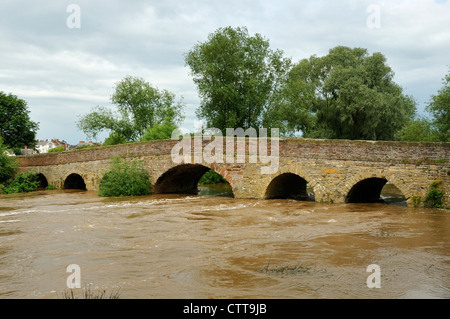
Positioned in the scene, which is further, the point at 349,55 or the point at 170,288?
the point at 349,55

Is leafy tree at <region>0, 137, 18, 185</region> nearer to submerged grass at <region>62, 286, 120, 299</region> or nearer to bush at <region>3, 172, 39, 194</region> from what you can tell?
bush at <region>3, 172, 39, 194</region>

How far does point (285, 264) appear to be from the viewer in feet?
21.5

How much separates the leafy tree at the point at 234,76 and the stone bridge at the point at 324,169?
23.8ft

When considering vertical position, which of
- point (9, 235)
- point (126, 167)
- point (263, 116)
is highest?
point (263, 116)

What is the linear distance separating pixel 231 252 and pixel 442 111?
21.3m

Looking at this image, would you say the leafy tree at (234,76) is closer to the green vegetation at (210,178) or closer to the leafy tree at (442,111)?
the green vegetation at (210,178)

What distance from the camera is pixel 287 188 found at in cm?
1669

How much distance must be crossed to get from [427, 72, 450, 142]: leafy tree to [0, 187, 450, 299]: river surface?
41.0 ft

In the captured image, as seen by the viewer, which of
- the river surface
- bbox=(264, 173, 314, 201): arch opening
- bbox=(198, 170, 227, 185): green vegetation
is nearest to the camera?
the river surface

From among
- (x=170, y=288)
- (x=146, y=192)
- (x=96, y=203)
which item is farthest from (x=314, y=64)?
(x=170, y=288)

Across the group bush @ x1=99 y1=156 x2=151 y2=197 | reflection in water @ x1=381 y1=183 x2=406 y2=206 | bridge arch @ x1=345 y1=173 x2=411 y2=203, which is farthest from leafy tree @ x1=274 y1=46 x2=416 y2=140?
→ bridge arch @ x1=345 y1=173 x2=411 y2=203

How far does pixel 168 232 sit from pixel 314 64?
85.9ft

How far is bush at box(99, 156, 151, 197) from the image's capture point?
57.9 feet

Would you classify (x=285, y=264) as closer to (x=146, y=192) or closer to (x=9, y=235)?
(x=9, y=235)
